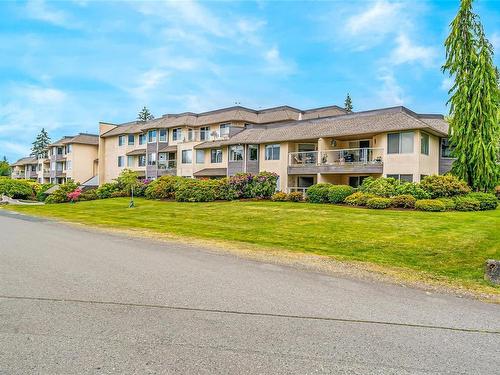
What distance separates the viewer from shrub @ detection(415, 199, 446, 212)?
20672 mm

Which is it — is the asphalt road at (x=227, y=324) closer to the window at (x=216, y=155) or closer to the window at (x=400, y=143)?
the window at (x=400, y=143)

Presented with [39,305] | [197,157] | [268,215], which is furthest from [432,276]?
[197,157]

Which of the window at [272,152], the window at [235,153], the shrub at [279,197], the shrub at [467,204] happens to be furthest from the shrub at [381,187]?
the window at [235,153]

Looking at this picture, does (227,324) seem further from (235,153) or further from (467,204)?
(235,153)

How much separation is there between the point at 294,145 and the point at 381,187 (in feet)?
39.9

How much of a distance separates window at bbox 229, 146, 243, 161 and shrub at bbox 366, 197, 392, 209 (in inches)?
708

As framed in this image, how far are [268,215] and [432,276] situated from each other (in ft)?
41.6

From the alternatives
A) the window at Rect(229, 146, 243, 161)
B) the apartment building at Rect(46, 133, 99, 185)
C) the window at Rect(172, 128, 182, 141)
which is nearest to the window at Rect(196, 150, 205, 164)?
the window at Rect(172, 128, 182, 141)

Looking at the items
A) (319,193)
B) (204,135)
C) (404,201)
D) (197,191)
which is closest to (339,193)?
(319,193)

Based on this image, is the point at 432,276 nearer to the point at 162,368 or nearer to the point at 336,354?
the point at 336,354

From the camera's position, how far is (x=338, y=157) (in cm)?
3241

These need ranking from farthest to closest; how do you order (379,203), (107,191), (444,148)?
(107,191) → (444,148) → (379,203)

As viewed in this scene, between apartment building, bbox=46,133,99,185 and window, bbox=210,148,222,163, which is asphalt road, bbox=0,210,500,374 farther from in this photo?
apartment building, bbox=46,133,99,185

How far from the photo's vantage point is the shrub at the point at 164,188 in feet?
118
